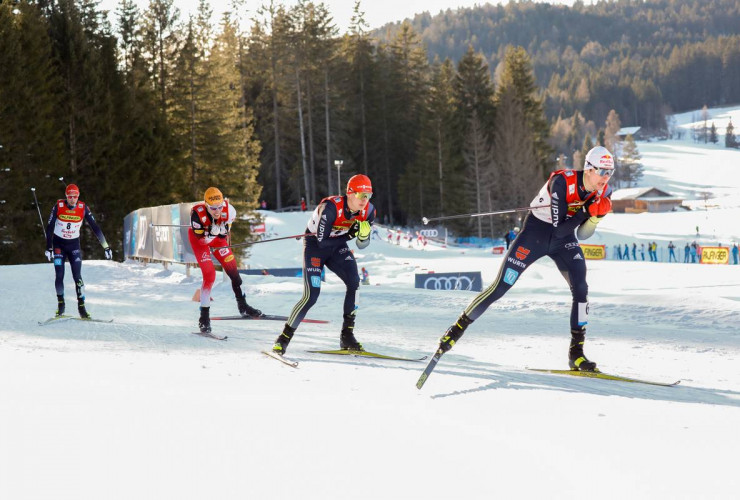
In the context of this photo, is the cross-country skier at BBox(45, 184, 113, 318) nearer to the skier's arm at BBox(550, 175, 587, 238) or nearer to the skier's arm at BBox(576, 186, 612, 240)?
the skier's arm at BBox(550, 175, 587, 238)

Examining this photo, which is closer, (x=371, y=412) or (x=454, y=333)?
(x=371, y=412)

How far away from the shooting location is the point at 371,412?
4719 mm

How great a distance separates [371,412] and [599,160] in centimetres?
293

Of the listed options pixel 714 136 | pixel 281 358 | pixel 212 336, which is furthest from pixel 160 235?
pixel 714 136

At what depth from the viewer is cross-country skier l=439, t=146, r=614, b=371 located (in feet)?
19.7

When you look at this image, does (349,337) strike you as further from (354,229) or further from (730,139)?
(730,139)

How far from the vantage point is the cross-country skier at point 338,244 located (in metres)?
A: 7.07

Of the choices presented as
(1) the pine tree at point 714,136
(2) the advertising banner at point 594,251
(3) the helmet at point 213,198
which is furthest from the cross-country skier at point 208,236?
(1) the pine tree at point 714,136

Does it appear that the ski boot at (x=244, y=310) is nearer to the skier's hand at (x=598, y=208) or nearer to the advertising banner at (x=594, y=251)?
the skier's hand at (x=598, y=208)

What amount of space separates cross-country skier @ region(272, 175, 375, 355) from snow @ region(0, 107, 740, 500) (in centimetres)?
47

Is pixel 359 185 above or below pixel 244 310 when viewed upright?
above

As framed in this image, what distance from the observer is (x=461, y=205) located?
5944cm

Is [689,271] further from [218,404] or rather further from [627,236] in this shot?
[627,236]

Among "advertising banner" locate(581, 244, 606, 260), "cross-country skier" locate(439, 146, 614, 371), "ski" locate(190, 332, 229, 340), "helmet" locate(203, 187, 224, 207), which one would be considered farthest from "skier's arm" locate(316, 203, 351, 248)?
"advertising banner" locate(581, 244, 606, 260)
